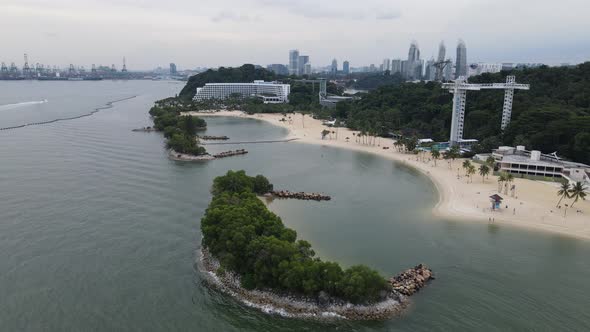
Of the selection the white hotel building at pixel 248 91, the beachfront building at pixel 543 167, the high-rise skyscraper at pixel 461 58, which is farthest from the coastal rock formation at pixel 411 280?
the high-rise skyscraper at pixel 461 58

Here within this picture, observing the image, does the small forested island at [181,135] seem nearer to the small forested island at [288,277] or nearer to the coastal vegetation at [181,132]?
the coastal vegetation at [181,132]

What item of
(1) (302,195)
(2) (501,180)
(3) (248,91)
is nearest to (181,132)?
(1) (302,195)

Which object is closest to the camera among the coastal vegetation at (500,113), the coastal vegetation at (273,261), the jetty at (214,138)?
the coastal vegetation at (273,261)

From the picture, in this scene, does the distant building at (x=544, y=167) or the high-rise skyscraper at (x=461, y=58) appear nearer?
the distant building at (x=544, y=167)

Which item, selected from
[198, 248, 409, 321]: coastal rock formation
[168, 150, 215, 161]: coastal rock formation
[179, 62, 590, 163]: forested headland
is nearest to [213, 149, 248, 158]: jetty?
[168, 150, 215, 161]: coastal rock formation

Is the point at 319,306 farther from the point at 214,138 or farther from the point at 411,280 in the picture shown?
the point at 214,138

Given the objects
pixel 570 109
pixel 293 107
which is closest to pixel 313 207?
pixel 570 109
